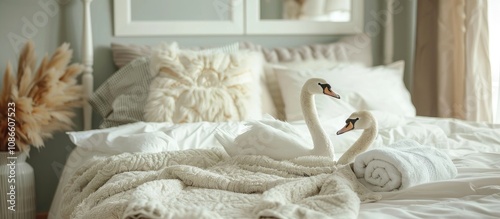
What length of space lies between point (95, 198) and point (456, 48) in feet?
7.13

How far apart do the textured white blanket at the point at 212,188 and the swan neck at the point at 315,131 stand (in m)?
0.14

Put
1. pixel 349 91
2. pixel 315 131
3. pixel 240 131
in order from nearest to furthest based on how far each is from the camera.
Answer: pixel 315 131, pixel 240 131, pixel 349 91

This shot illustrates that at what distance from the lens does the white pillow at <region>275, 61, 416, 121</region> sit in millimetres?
2764

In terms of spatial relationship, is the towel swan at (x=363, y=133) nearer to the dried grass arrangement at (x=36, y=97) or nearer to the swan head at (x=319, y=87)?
the swan head at (x=319, y=87)

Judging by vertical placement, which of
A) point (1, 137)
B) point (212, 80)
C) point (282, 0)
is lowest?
point (1, 137)

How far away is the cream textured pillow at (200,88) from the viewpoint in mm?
2514

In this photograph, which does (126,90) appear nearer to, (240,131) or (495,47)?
(240,131)

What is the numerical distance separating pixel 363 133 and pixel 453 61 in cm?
152

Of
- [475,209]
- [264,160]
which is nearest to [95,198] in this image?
[264,160]

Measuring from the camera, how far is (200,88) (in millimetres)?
2561

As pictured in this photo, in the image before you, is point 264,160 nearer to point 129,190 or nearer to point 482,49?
point 129,190

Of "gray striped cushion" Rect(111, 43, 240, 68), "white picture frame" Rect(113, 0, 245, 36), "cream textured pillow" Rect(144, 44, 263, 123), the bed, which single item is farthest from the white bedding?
"white picture frame" Rect(113, 0, 245, 36)

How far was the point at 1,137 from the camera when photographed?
8.46 feet

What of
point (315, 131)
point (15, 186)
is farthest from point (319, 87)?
point (15, 186)
